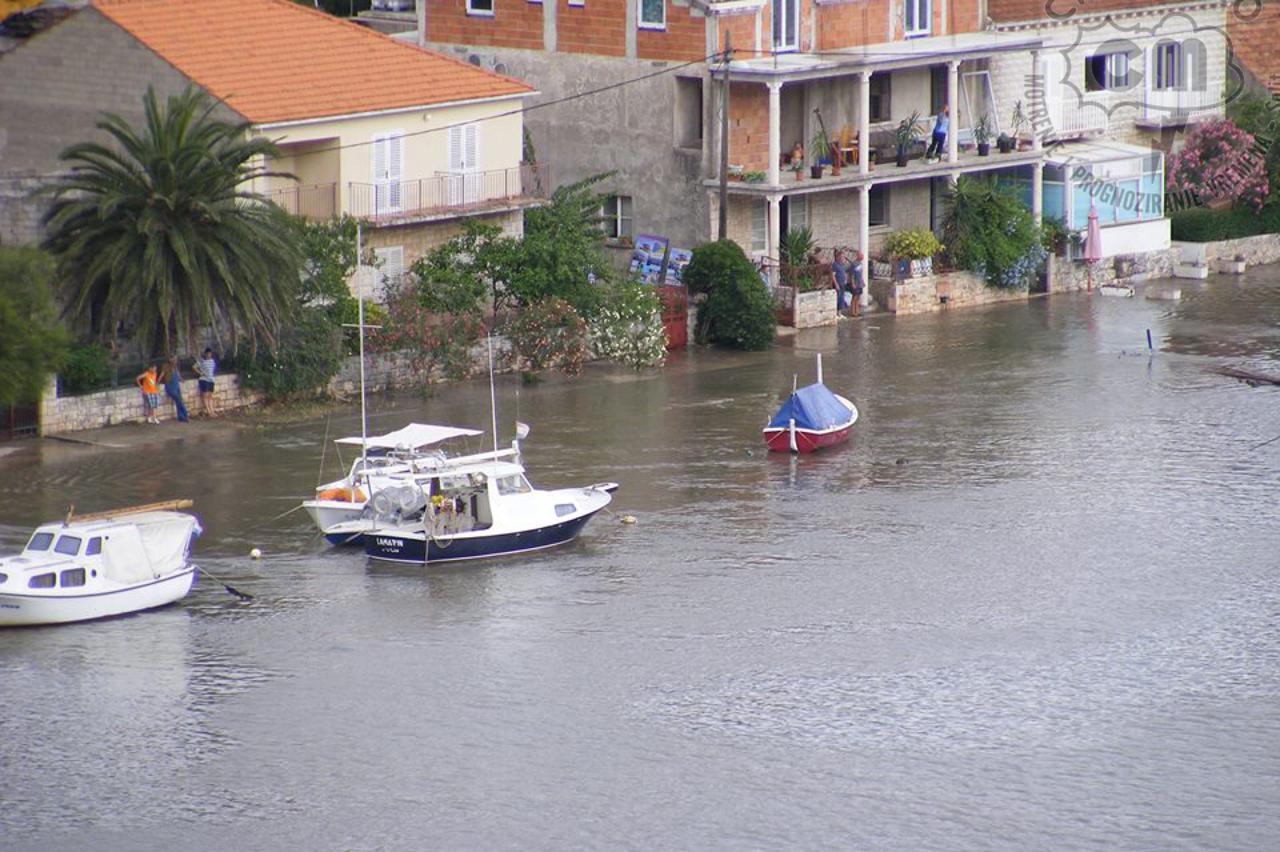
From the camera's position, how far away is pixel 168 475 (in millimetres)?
45188

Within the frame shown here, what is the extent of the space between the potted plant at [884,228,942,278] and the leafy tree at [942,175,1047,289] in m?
1.03

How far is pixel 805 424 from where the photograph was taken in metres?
48.2

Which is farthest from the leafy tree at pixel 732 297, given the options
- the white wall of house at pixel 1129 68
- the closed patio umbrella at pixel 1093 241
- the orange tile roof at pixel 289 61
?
the white wall of house at pixel 1129 68

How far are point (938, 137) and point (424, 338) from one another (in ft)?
65.4

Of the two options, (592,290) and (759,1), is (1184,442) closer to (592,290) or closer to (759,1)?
(592,290)

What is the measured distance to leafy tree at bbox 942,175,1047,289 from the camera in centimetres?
6500

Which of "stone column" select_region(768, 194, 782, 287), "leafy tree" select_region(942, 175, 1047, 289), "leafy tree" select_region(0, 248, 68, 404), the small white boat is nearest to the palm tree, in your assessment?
"leafy tree" select_region(0, 248, 68, 404)

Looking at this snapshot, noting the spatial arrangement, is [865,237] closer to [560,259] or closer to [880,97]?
[880,97]

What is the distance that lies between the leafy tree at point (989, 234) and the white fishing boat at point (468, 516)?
84.8 ft

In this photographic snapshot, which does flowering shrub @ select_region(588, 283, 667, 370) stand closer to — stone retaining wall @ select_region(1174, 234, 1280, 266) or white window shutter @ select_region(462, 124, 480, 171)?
white window shutter @ select_region(462, 124, 480, 171)

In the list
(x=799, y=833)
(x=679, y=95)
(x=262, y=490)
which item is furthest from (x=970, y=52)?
(x=799, y=833)

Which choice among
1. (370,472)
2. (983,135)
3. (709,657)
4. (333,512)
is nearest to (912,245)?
(983,135)

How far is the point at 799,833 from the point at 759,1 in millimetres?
34838

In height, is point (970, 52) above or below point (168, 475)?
above
